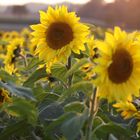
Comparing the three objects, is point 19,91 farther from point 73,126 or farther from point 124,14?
point 124,14

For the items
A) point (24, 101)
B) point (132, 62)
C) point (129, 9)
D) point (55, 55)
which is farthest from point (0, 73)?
point (129, 9)

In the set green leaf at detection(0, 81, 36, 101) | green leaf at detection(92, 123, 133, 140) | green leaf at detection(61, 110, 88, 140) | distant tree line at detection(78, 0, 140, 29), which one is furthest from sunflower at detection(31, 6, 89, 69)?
distant tree line at detection(78, 0, 140, 29)

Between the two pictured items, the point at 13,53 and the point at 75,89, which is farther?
the point at 13,53

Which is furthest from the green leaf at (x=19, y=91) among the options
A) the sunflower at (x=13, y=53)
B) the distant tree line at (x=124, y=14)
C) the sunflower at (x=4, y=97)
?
the distant tree line at (x=124, y=14)

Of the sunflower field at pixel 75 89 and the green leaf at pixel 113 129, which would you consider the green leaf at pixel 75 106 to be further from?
the green leaf at pixel 113 129

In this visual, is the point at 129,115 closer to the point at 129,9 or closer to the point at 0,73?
the point at 0,73

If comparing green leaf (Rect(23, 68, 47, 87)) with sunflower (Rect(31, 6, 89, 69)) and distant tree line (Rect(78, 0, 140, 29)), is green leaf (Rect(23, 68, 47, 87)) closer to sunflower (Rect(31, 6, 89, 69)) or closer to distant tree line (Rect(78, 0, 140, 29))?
sunflower (Rect(31, 6, 89, 69))

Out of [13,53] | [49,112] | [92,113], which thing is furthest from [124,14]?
[92,113]
